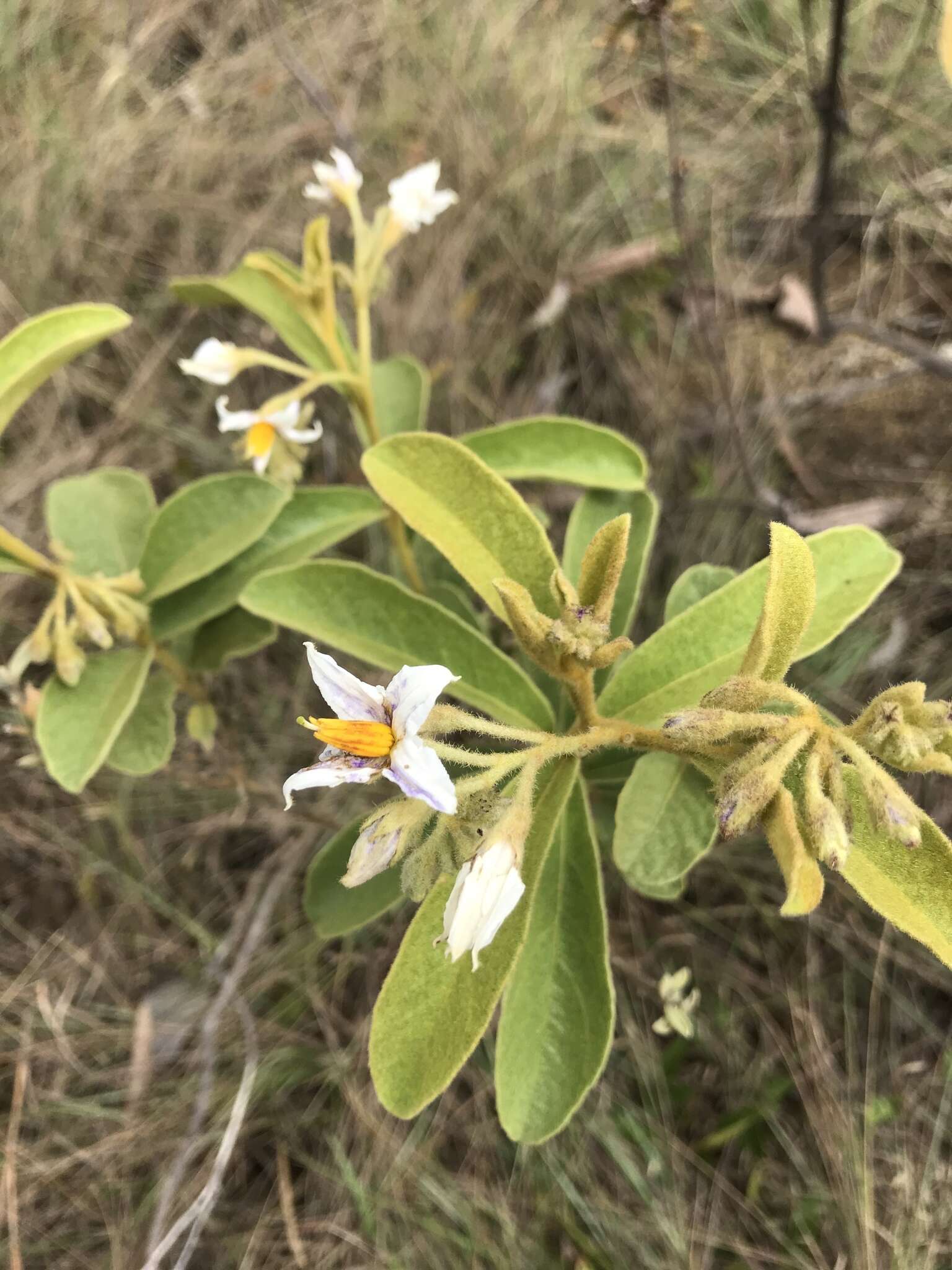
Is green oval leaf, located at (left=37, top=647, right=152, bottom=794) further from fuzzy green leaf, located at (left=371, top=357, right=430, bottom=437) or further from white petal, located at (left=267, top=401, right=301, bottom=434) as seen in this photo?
fuzzy green leaf, located at (left=371, top=357, right=430, bottom=437)

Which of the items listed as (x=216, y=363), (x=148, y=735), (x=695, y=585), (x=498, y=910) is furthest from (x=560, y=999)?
(x=216, y=363)

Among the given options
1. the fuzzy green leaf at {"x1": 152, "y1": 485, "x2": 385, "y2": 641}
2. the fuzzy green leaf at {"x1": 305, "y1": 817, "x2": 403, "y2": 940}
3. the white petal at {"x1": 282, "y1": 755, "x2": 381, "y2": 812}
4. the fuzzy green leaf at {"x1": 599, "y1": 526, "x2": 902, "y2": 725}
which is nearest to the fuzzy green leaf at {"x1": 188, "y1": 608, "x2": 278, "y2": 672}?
the fuzzy green leaf at {"x1": 152, "y1": 485, "x2": 385, "y2": 641}

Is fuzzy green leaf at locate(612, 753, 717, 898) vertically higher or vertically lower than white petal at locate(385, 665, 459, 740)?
lower

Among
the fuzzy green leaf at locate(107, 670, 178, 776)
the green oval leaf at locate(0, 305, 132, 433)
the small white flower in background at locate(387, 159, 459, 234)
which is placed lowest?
the fuzzy green leaf at locate(107, 670, 178, 776)

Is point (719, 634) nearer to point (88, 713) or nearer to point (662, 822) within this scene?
point (662, 822)

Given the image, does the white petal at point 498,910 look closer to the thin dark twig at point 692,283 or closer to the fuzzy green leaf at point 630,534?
the fuzzy green leaf at point 630,534

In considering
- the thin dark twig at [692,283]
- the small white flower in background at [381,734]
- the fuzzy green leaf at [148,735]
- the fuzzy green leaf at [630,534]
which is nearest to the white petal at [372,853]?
the small white flower in background at [381,734]

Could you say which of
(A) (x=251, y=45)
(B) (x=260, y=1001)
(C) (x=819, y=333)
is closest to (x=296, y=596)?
(B) (x=260, y=1001)
